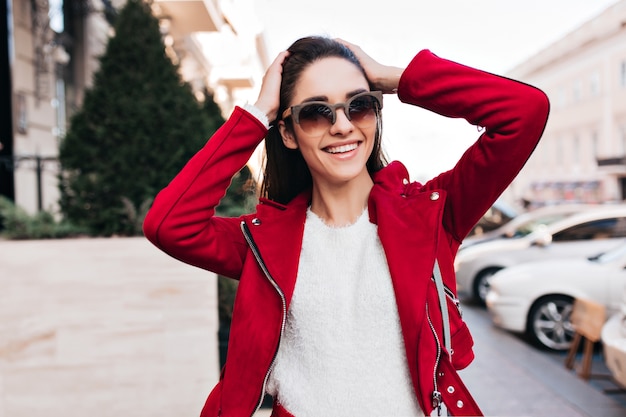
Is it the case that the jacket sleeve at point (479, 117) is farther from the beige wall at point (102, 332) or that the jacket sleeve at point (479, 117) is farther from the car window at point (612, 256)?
the car window at point (612, 256)

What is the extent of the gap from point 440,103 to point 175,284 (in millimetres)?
2673

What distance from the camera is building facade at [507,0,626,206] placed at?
140 ft

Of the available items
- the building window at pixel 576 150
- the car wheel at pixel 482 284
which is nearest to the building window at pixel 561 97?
the building window at pixel 576 150

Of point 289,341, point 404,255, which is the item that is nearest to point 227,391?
point 289,341

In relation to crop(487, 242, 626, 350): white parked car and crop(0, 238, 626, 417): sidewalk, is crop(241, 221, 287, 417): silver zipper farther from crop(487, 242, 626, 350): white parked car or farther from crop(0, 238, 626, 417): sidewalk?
crop(487, 242, 626, 350): white parked car

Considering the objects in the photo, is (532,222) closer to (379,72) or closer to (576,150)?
(379,72)

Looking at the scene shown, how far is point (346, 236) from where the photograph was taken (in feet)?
5.66

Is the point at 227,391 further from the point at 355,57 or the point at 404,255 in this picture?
the point at 355,57

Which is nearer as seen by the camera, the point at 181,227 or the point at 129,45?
the point at 181,227

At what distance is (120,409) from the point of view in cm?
380

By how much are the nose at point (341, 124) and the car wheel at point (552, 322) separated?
6579 millimetres

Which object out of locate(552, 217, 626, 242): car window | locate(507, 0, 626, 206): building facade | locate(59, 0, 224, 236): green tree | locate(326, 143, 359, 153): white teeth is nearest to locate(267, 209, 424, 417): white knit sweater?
locate(326, 143, 359, 153): white teeth

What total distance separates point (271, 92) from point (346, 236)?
1.57 feet

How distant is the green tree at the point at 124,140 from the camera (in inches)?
179
